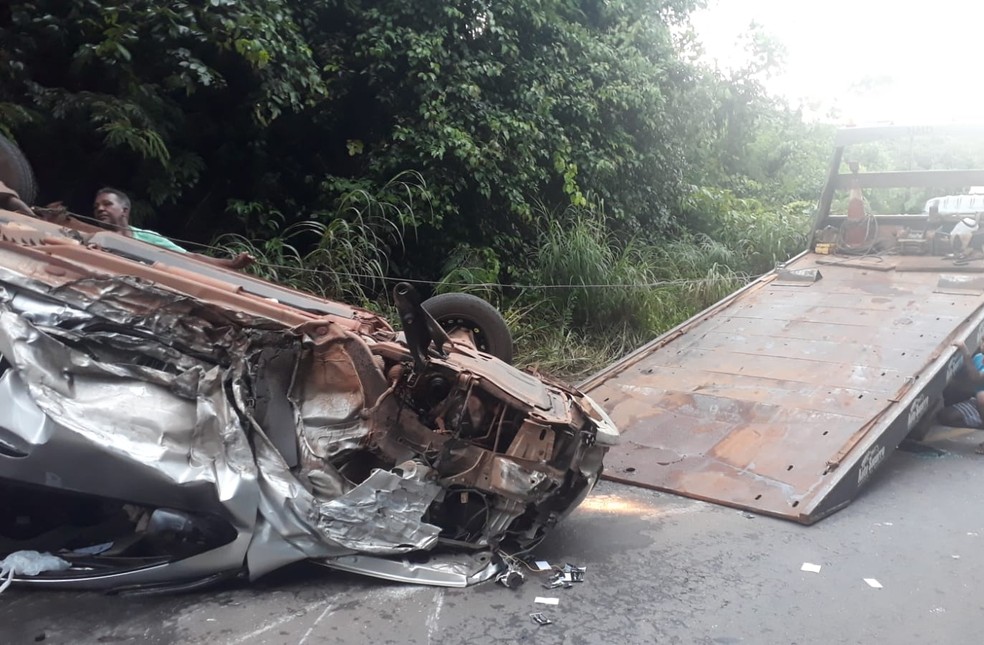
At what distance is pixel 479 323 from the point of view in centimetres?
515

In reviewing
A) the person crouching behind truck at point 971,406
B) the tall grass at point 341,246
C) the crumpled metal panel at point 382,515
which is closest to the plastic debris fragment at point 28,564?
the crumpled metal panel at point 382,515

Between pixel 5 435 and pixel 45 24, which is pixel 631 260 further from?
pixel 5 435

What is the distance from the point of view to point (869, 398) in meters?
5.14

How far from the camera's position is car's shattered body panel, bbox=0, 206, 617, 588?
3.30 metres

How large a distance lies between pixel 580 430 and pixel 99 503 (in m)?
2.20

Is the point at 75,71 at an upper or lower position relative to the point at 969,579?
upper

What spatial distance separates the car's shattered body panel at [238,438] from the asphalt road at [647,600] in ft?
0.50

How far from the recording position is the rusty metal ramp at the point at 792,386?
4656mm

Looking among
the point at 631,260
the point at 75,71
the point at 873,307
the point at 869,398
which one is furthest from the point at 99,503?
the point at 631,260

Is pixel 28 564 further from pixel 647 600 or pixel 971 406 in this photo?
pixel 971 406

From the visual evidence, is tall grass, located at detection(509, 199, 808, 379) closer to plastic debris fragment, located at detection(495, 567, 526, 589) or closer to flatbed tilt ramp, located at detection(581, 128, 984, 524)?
flatbed tilt ramp, located at detection(581, 128, 984, 524)

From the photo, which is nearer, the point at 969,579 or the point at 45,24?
the point at 969,579

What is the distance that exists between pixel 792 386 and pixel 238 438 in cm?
362

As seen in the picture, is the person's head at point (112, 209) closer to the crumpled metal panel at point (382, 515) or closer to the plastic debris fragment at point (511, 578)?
the crumpled metal panel at point (382, 515)
